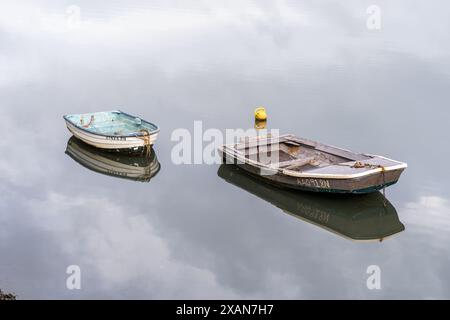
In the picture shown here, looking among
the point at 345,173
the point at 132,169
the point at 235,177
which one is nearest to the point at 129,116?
the point at 132,169

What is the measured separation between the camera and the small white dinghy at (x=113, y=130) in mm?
24875

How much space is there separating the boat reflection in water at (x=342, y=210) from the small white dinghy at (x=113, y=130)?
16.6 ft

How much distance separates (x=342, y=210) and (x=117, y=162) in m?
9.97

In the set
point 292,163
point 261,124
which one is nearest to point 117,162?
point 261,124

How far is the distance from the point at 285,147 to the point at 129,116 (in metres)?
8.00

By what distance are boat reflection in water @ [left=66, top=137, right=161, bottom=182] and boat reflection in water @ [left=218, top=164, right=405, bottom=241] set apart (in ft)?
13.6

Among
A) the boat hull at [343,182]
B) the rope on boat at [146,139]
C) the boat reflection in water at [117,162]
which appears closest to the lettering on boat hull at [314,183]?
the boat hull at [343,182]

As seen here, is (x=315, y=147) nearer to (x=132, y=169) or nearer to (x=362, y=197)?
(x=362, y=197)

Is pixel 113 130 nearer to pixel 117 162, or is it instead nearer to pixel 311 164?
pixel 117 162

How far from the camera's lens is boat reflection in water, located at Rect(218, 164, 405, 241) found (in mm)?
19438

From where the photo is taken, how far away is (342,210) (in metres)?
20.6

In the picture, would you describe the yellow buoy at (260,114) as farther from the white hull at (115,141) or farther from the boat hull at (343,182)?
the boat hull at (343,182)

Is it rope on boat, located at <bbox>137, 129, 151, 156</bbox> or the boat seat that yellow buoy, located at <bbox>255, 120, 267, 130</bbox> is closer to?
rope on boat, located at <bbox>137, 129, 151, 156</bbox>

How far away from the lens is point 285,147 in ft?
81.1
